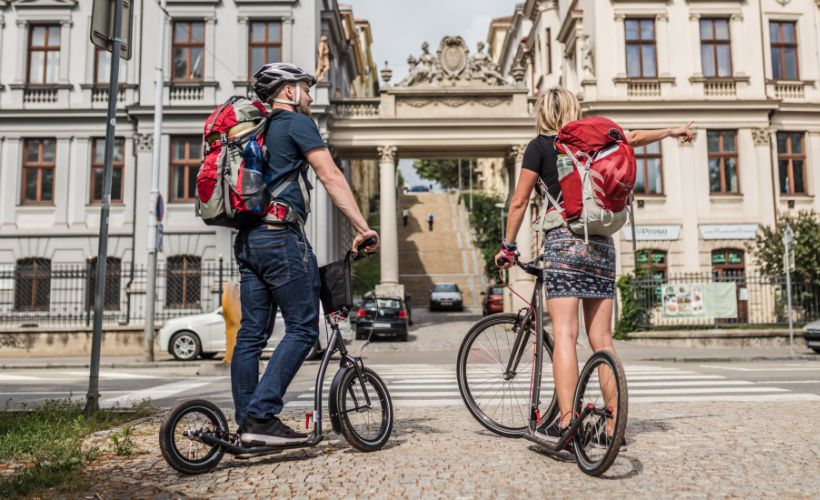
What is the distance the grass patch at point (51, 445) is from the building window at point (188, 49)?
22581 millimetres

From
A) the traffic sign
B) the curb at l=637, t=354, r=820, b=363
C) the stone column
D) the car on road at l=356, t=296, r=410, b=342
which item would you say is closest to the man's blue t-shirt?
the traffic sign

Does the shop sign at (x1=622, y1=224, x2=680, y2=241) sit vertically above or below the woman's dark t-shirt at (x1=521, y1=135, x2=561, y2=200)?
above

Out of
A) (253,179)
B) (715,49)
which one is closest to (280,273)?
(253,179)

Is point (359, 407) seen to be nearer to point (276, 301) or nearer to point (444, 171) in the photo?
point (276, 301)

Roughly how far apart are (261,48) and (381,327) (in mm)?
12579

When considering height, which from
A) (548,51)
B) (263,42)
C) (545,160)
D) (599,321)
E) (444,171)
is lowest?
(599,321)

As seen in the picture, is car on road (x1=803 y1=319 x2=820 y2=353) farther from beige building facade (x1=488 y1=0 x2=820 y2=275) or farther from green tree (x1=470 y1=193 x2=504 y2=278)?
green tree (x1=470 y1=193 x2=504 y2=278)

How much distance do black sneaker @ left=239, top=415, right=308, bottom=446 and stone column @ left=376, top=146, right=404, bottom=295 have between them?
23.0 m

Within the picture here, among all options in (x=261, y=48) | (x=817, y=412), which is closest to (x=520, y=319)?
(x=817, y=412)

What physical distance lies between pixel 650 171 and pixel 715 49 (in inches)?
220

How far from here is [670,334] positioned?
2062cm

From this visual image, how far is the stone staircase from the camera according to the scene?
1921 inches

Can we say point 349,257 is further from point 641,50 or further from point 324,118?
point 641,50

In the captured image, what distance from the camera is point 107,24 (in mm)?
6414
